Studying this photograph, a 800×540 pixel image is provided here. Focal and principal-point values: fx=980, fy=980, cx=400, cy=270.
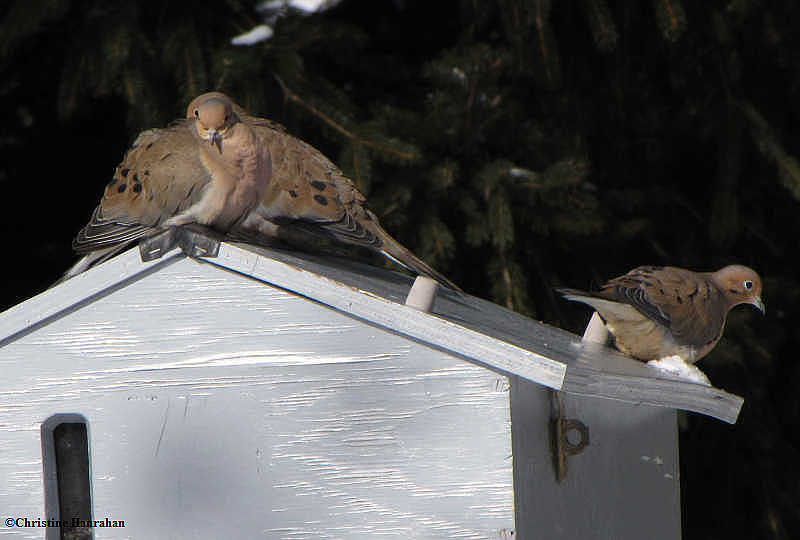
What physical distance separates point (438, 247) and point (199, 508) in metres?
1.50

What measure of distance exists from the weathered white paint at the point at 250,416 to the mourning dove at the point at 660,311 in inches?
23.0

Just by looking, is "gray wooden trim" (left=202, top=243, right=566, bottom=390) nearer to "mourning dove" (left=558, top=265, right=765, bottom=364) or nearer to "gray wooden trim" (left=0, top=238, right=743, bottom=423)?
"gray wooden trim" (left=0, top=238, right=743, bottom=423)

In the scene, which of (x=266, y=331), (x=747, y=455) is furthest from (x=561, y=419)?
(x=747, y=455)

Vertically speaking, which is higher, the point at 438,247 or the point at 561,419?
the point at 561,419

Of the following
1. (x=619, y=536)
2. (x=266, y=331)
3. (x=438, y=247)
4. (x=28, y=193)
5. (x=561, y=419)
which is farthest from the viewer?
(x=28, y=193)

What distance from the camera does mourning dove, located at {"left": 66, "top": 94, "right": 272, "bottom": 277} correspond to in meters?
1.81

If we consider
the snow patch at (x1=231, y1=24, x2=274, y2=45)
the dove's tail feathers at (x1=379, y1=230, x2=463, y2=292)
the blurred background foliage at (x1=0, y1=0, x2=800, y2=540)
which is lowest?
the blurred background foliage at (x1=0, y1=0, x2=800, y2=540)

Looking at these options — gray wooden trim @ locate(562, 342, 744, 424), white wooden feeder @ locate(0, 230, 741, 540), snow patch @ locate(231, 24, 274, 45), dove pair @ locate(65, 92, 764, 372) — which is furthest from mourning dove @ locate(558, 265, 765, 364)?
snow patch @ locate(231, 24, 274, 45)

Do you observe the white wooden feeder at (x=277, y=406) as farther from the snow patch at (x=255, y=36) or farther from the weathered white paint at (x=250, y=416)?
the snow patch at (x=255, y=36)

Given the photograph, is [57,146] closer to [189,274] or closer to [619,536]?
[189,274]

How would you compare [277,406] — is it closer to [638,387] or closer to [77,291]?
[77,291]

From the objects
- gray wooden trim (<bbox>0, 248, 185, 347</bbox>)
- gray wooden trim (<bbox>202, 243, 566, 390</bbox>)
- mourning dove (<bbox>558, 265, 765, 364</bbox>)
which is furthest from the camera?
mourning dove (<bbox>558, 265, 765, 364</bbox>)

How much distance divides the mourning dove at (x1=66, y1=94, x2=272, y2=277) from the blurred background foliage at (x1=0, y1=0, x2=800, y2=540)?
0.95 metres

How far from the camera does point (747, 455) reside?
3.67m
